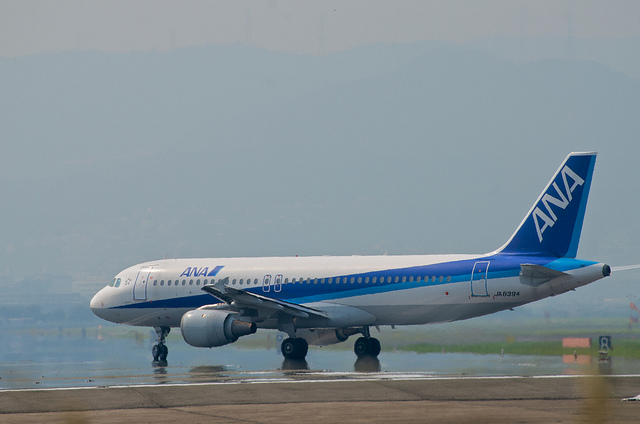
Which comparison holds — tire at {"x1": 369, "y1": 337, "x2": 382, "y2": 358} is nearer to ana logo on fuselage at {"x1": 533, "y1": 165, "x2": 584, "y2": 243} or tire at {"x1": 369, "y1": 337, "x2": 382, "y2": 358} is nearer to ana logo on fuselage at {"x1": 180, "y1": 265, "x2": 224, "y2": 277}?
ana logo on fuselage at {"x1": 180, "y1": 265, "x2": 224, "y2": 277}

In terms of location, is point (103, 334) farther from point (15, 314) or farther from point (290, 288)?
point (15, 314)

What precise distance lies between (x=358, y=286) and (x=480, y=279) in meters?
4.79

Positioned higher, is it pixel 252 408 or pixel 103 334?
pixel 103 334

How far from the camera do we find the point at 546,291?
30531 millimetres

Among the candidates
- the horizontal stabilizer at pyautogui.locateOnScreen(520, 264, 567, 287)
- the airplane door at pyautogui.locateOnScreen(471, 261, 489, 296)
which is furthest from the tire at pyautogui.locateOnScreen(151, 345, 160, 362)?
the horizontal stabilizer at pyautogui.locateOnScreen(520, 264, 567, 287)

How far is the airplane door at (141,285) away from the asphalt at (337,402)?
1420 centimetres

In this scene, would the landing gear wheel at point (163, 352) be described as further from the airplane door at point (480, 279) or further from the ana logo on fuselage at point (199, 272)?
the airplane door at point (480, 279)

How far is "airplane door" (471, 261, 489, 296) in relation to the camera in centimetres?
3123

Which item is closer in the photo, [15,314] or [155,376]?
[155,376]

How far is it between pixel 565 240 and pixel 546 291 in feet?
6.06

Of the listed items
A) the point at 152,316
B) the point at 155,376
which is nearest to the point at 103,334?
the point at 152,316

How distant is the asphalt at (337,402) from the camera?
57.3ft

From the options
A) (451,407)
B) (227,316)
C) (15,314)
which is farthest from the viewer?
(15,314)

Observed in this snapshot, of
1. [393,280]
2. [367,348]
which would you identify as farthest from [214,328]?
[393,280]
